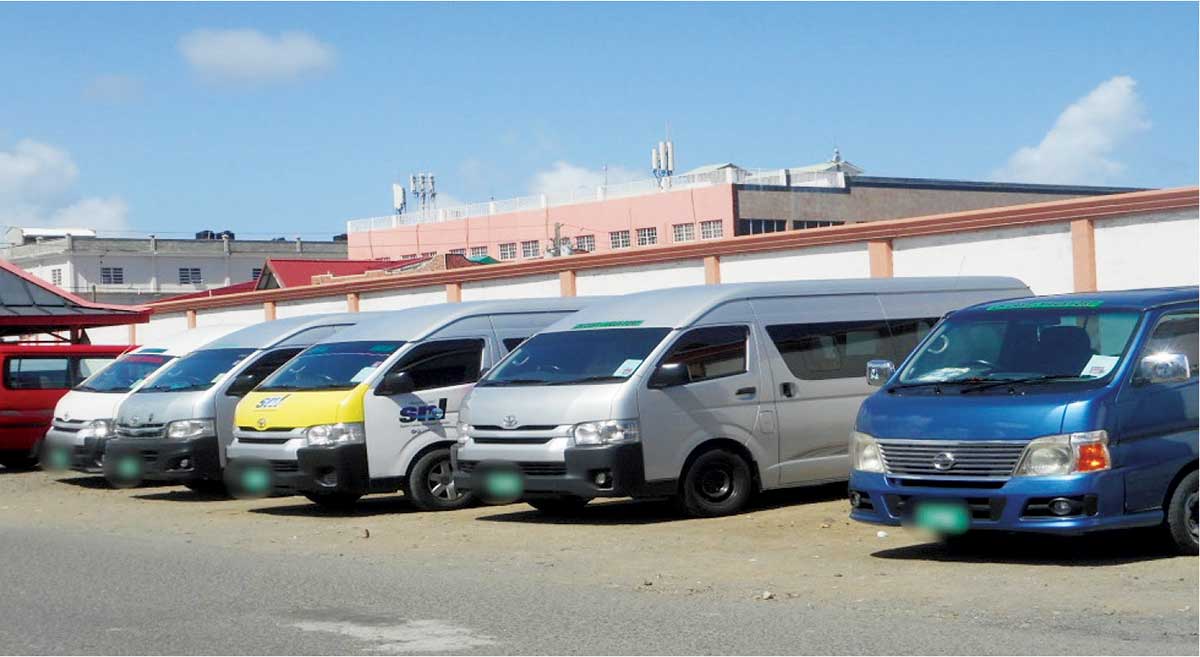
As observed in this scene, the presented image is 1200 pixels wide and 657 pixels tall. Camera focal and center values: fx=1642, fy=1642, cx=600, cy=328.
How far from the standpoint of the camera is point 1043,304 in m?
11.7

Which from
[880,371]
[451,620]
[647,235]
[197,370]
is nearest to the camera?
[451,620]

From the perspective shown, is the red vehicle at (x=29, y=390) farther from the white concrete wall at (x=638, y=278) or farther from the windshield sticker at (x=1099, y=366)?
the windshield sticker at (x=1099, y=366)

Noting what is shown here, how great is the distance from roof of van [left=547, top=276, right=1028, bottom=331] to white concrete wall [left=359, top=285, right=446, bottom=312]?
1350 centimetres

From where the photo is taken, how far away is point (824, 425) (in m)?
15.2

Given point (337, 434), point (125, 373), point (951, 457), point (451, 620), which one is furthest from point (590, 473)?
point (125, 373)

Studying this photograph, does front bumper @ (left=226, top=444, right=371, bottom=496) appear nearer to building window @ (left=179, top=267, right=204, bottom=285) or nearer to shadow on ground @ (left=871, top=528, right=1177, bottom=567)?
shadow on ground @ (left=871, top=528, right=1177, bottom=567)

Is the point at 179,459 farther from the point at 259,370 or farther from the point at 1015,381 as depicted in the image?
the point at 1015,381

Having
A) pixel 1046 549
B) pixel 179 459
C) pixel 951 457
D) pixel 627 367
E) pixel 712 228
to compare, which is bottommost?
pixel 1046 549

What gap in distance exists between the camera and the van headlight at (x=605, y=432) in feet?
45.2

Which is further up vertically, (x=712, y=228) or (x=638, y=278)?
(x=712, y=228)

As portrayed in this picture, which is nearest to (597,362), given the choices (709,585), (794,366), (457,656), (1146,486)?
(794,366)

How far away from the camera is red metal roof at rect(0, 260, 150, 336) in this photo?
102 feet

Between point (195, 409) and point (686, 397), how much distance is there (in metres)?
6.40

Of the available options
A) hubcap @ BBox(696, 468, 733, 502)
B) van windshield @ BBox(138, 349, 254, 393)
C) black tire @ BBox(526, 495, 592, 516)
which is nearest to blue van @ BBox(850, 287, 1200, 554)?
hubcap @ BBox(696, 468, 733, 502)
